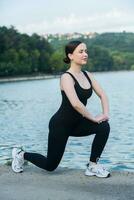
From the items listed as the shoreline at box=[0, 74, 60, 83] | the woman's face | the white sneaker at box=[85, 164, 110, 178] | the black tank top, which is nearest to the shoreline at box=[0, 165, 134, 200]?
the white sneaker at box=[85, 164, 110, 178]

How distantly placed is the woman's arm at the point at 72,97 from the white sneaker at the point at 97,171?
695mm

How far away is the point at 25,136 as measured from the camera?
94.3 feet

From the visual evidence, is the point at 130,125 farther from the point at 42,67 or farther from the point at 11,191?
the point at 42,67

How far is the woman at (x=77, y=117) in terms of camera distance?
26.2ft

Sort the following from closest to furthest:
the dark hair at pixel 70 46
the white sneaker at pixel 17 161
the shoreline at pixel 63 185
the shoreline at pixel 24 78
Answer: the shoreline at pixel 63 185 → the dark hair at pixel 70 46 → the white sneaker at pixel 17 161 → the shoreline at pixel 24 78

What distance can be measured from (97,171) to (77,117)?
0.83 m

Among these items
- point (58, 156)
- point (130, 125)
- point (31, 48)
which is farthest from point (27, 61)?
point (58, 156)

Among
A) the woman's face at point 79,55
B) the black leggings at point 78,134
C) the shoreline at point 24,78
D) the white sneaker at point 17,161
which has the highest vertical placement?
the woman's face at point 79,55

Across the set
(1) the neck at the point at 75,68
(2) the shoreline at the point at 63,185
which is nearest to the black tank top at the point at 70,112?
(1) the neck at the point at 75,68

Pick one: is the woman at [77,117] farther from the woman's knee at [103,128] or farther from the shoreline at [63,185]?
the shoreline at [63,185]

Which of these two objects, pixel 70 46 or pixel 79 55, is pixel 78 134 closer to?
pixel 79 55

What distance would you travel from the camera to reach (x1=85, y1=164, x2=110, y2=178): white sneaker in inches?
315

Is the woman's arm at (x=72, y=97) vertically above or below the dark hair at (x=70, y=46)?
below

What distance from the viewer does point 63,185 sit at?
7.59 m
